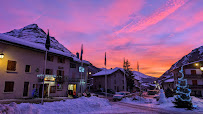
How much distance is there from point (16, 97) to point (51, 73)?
767cm

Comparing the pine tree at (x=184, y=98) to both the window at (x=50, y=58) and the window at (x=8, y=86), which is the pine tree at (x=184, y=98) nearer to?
the window at (x=50, y=58)

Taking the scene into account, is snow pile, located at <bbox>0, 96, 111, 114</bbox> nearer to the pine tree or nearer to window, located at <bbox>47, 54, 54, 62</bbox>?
window, located at <bbox>47, 54, 54, 62</bbox>

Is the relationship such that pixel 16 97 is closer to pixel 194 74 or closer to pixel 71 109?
pixel 71 109

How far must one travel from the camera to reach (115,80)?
56750mm

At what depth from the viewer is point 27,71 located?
23.4 meters

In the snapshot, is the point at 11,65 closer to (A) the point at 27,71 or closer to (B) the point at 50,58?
(A) the point at 27,71

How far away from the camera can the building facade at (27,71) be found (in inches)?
798

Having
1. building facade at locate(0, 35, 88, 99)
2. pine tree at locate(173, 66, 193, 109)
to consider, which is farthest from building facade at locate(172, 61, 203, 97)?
building facade at locate(0, 35, 88, 99)

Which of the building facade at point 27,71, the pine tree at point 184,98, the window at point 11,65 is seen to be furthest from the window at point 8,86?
the pine tree at point 184,98

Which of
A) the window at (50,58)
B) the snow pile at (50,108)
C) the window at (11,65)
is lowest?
the snow pile at (50,108)

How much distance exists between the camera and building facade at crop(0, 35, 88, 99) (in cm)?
2026

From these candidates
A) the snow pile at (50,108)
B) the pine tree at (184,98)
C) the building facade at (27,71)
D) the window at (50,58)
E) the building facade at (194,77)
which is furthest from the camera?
the building facade at (194,77)

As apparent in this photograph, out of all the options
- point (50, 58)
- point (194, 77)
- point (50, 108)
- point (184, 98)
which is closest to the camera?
point (50, 108)

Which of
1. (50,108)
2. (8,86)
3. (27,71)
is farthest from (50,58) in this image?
(50,108)
